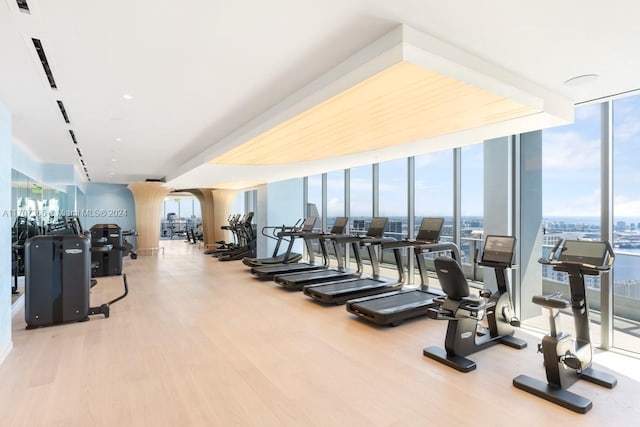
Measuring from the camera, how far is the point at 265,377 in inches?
129

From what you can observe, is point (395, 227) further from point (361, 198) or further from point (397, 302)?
point (397, 302)

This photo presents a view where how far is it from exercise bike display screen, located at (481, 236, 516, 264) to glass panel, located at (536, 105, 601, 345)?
60 cm

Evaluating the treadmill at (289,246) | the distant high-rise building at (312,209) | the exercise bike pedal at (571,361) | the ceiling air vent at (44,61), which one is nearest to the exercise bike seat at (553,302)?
the exercise bike pedal at (571,361)

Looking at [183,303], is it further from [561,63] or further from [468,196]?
[561,63]

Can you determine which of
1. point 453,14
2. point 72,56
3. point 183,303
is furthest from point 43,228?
point 453,14

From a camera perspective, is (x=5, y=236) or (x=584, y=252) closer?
(x=584, y=252)

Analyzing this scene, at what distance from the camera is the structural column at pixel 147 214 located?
1313cm

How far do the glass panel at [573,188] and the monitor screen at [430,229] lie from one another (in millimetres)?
1448

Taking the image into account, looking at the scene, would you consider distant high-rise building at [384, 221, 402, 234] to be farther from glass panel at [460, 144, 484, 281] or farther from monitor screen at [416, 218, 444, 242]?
monitor screen at [416, 218, 444, 242]

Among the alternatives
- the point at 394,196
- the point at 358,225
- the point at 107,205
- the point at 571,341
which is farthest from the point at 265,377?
the point at 107,205

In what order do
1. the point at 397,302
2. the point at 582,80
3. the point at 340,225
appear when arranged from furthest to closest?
the point at 340,225
the point at 397,302
the point at 582,80

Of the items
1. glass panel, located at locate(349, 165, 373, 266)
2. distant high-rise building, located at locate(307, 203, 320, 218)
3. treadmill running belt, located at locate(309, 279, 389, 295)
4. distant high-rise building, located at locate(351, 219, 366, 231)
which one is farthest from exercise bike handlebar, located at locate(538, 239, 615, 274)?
distant high-rise building, located at locate(307, 203, 320, 218)

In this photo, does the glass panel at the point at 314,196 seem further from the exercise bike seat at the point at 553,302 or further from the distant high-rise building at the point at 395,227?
the exercise bike seat at the point at 553,302

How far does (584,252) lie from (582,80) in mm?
1679
